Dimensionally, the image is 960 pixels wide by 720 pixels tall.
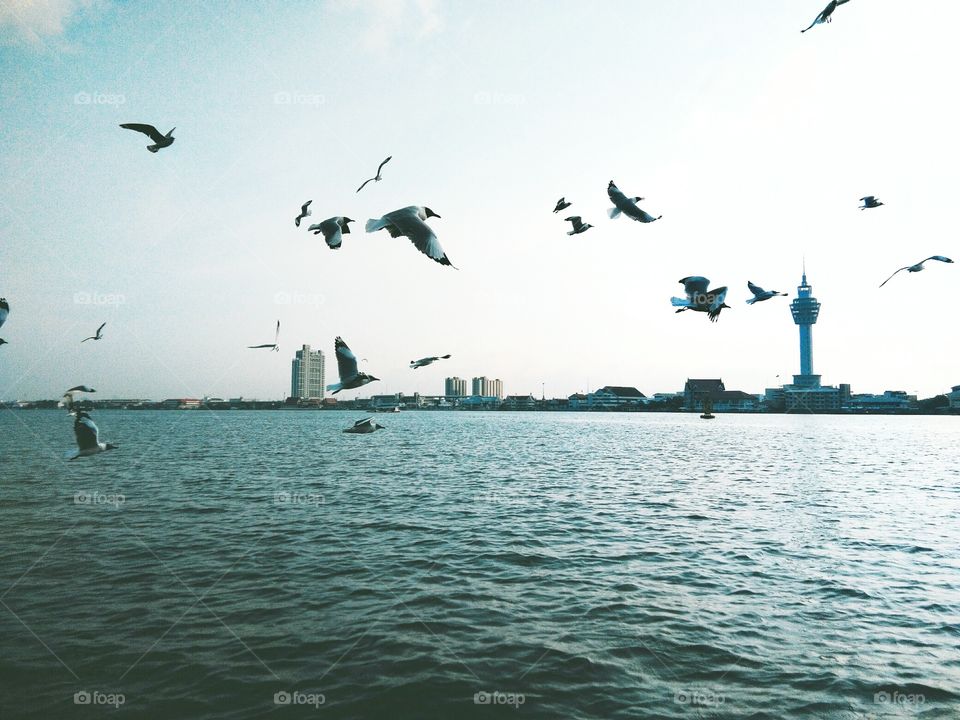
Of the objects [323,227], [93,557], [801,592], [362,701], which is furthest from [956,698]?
[93,557]

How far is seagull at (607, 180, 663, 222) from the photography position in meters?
11.4

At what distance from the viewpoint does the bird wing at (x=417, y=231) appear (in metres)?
8.28

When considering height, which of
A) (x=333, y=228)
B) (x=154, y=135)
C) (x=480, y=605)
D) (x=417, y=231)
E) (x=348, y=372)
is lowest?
(x=480, y=605)

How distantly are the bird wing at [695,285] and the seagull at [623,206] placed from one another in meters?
1.53

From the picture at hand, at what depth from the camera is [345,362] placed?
502 inches

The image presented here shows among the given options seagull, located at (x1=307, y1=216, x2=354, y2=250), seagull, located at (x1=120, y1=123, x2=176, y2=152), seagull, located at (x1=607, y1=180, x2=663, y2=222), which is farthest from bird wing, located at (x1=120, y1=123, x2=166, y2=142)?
seagull, located at (x1=607, y1=180, x2=663, y2=222)

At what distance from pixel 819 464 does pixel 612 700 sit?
45831mm

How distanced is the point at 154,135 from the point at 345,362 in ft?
Result: 21.1

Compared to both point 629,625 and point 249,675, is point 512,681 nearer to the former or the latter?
point 629,625

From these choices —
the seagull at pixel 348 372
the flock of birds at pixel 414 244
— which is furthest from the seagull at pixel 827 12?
the seagull at pixel 348 372

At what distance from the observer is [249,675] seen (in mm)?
9680

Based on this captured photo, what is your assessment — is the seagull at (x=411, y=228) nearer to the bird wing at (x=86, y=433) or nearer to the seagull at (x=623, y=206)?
the seagull at (x=623, y=206)

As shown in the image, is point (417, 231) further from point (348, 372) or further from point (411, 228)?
point (348, 372)

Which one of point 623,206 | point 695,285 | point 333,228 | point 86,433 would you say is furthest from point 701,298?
point 86,433
